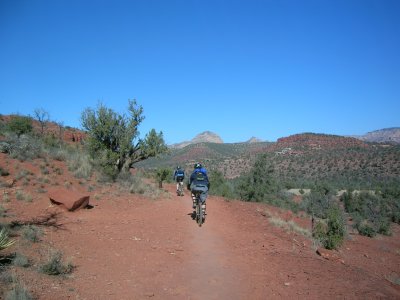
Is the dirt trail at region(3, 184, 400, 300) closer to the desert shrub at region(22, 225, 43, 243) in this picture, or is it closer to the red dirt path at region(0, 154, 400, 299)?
the red dirt path at region(0, 154, 400, 299)

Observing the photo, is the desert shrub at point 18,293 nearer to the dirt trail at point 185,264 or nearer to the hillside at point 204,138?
the dirt trail at point 185,264

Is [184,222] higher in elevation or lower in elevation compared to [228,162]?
lower

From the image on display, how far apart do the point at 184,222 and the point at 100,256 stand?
4.75 metres

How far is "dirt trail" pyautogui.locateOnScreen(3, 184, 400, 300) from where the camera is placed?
6383mm

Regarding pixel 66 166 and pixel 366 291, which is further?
pixel 66 166

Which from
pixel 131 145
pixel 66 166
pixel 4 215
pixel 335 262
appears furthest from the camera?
pixel 131 145

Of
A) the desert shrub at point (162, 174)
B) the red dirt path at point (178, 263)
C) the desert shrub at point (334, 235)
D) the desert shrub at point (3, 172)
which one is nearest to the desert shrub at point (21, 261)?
the red dirt path at point (178, 263)

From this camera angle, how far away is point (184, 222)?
12438 mm

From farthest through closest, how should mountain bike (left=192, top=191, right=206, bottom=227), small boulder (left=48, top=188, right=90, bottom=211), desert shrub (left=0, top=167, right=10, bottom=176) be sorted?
desert shrub (left=0, top=167, right=10, bottom=176) < small boulder (left=48, top=188, right=90, bottom=211) < mountain bike (left=192, top=191, right=206, bottom=227)

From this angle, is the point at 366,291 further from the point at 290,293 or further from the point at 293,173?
the point at 293,173

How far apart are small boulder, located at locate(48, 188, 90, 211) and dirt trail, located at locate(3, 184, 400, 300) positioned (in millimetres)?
330

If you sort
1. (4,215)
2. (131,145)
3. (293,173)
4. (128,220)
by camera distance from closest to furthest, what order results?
1. (4,215)
2. (128,220)
3. (131,145)
4. (293,173)

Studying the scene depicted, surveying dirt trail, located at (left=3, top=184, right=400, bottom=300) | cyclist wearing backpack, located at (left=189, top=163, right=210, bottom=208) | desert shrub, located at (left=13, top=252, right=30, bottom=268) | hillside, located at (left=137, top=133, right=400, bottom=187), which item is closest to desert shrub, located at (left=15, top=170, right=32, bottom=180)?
dirt trail, located at (left=3, top=184, right=400, bottom=300)

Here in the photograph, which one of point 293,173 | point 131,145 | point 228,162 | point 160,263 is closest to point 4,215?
point 160,263
